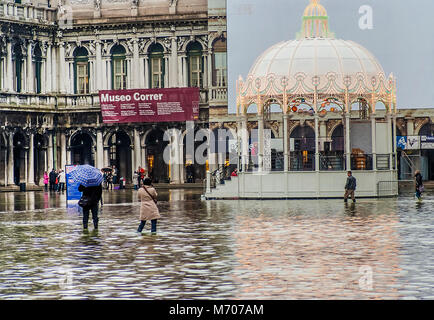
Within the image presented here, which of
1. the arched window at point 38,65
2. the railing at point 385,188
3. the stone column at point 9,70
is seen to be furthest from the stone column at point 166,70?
the railing at point 385,188

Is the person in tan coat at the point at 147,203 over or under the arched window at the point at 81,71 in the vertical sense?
under

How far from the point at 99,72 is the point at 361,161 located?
30.2 m

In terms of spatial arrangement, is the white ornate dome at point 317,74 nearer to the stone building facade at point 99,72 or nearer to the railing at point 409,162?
the railing at point 409,162

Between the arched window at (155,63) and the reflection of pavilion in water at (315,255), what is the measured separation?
39.7m

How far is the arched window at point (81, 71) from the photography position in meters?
68.8

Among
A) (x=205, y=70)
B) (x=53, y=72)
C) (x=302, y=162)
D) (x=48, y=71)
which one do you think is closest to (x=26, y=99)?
(x=48, y=71)

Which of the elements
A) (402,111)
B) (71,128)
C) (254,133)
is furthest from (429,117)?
(71,128)

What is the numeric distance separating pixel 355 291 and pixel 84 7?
190ft

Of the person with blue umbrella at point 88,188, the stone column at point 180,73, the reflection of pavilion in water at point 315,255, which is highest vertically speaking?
the stone column at point 180,73

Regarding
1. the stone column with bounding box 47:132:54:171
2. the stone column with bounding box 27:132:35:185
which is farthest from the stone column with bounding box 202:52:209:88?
the stone column with bounding box 27:132:35:185

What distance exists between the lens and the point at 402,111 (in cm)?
6406
